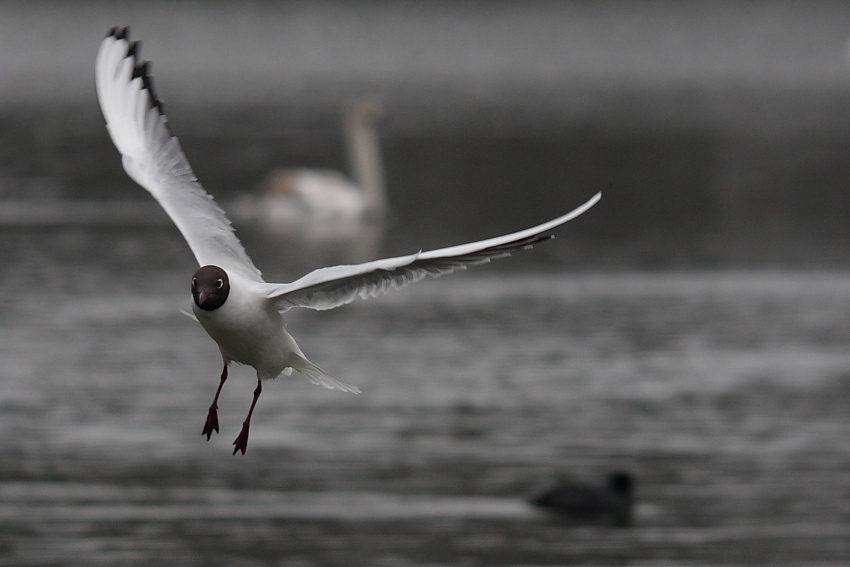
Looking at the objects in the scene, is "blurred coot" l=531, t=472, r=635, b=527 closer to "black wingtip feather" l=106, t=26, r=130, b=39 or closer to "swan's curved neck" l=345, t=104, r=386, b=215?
"black wingtip feather" l=106, t=26, r=130, b=39

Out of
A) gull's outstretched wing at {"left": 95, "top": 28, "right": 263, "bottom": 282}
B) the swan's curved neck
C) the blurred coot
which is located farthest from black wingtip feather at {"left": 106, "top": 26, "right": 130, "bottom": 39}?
the swan's curved neck

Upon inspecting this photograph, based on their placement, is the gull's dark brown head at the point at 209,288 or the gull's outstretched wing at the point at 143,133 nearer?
the gull's dark brown head at the point at 209,288

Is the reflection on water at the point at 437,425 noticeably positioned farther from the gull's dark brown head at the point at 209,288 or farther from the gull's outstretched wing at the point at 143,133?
the gull's dark brown head at the point at 209,288

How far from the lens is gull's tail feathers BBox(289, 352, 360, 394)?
30.6ft

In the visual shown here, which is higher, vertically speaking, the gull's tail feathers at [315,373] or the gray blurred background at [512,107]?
the gray blurred background at [512,107]

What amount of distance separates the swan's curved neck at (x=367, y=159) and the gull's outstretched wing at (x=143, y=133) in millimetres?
22438

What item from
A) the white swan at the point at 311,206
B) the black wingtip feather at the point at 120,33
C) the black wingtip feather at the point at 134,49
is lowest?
the black wingtip feather at the point at 134,49

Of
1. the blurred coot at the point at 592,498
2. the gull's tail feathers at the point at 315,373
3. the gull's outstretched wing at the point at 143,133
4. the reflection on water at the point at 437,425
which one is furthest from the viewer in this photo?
the blurred coot at the point at 592,498

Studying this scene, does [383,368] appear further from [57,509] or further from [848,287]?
[848,287]

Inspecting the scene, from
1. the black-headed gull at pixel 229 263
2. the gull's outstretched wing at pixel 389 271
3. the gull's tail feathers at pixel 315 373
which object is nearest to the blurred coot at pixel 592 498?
the black-headed gull at pixel 229 263

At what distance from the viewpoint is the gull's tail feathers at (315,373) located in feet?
30.6

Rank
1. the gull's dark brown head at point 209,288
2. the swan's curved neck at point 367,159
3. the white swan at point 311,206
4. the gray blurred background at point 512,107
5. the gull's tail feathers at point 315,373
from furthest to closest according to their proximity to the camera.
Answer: the gray blurred background at point 512,107
the swan's curved neck at point 367,159
the white swan at point 311,206
the gull's tail feathers at point 315,373
the gull's dark brown head at point 209,288

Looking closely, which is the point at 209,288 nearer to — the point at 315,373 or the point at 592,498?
the point at 315,373

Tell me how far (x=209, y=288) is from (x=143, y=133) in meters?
2.05
